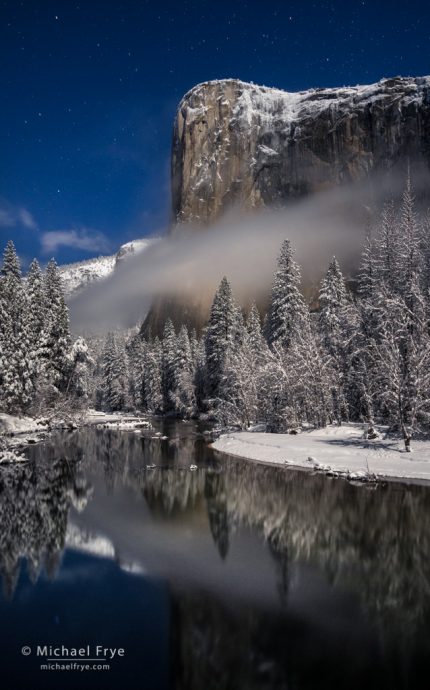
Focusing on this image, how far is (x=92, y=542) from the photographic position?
647 inches

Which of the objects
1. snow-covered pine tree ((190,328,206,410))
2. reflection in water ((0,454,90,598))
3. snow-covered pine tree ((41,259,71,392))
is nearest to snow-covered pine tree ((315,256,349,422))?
snow-covered pine tree ((190,328,206,410))

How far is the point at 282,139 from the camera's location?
14650cm

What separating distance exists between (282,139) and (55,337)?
12029 cm

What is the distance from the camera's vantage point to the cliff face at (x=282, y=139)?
126875 millimetres

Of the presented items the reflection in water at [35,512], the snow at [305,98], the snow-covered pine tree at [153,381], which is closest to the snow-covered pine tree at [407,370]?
the reflection in water at [35,512]

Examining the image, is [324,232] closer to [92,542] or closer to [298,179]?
[298,179]

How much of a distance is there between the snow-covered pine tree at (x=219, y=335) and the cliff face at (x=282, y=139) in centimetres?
8889

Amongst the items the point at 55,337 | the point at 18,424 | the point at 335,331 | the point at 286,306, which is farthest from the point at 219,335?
the point at 18,424

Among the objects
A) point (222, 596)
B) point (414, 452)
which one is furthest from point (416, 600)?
point (414, 452)

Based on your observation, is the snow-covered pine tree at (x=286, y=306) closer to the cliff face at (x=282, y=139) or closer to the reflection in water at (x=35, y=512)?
the reflection in water at (x=35, y=512)

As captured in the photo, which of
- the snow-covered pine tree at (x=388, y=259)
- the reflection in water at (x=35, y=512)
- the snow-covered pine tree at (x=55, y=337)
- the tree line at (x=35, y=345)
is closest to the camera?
the reflection in water at (x=35, y=512)

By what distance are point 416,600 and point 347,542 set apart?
13.9ft

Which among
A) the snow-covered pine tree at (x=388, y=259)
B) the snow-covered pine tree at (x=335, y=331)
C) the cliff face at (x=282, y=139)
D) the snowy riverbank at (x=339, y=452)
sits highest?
the cliff face at (x=282, y=139)

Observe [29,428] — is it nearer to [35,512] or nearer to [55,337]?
[55,337]
